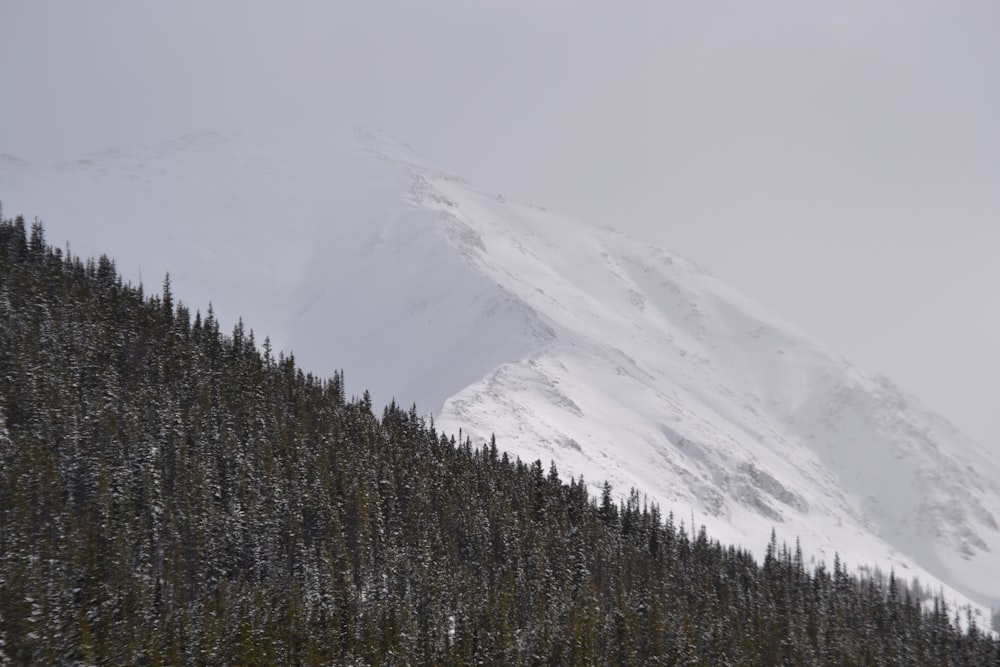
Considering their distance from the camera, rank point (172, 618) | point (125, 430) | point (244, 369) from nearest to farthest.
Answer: point (172, 618)
point (125, 430)
point (244, 369)

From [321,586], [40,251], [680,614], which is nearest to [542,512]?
[680,614]

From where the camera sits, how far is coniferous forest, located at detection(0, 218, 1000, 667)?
83.4 meters

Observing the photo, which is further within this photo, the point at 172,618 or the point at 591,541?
the point at 591,541

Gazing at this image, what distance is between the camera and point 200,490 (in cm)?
10450

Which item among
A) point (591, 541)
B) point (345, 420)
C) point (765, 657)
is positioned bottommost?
point (765, 657)

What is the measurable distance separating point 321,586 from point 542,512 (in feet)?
154

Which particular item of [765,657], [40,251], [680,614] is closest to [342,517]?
[680,614]

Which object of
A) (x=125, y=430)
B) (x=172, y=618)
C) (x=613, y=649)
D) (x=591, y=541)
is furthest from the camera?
(x=591, y=541)

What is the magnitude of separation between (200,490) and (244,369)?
1566 inches

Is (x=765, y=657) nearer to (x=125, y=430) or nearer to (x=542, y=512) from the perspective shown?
(x=542, y=512)

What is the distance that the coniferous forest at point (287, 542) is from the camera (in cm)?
8338

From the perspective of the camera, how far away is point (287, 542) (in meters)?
105

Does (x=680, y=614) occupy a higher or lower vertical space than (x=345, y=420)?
lower

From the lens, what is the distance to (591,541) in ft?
436
